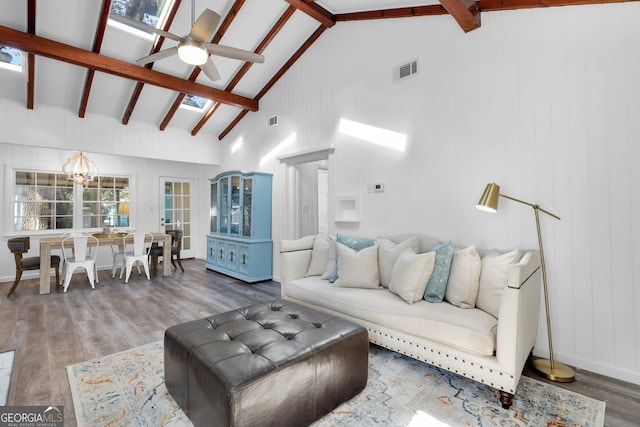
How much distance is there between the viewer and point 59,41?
387 centimetres

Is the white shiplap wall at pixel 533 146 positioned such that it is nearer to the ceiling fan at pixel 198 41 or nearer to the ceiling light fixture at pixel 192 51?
the ceiling fan at pixel 198 41

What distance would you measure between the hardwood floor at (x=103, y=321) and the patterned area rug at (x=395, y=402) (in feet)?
0.38

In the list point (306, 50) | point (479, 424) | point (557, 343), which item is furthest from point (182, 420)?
point (306, 50)

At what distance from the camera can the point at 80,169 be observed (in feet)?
18.7

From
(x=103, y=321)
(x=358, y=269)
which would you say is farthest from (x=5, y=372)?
(x=358, y=269)

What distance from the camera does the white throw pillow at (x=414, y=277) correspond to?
8.29 ft

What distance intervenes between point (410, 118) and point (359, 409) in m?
2.81

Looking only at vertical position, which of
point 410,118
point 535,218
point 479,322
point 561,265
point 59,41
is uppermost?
point 59,41

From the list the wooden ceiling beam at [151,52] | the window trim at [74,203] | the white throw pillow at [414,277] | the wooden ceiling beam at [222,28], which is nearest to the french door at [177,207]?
the window trim at [74,203]

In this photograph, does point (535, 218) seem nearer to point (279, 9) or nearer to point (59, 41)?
point (279, 9)

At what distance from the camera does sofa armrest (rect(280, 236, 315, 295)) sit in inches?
138

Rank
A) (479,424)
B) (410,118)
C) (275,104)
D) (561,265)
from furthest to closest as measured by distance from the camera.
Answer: (275,104)
(410,118)
(561,265)
(479,424)

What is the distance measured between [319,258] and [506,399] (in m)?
2.14

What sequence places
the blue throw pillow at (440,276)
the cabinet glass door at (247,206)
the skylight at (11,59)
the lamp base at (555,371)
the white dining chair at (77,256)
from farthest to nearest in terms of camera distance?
the cabinet glass door at (247,206) → the white dining chair at (77,256) → the skylight at (11,59) → the blue throw pillow at (440,276) → the lamp base at (555,371)
